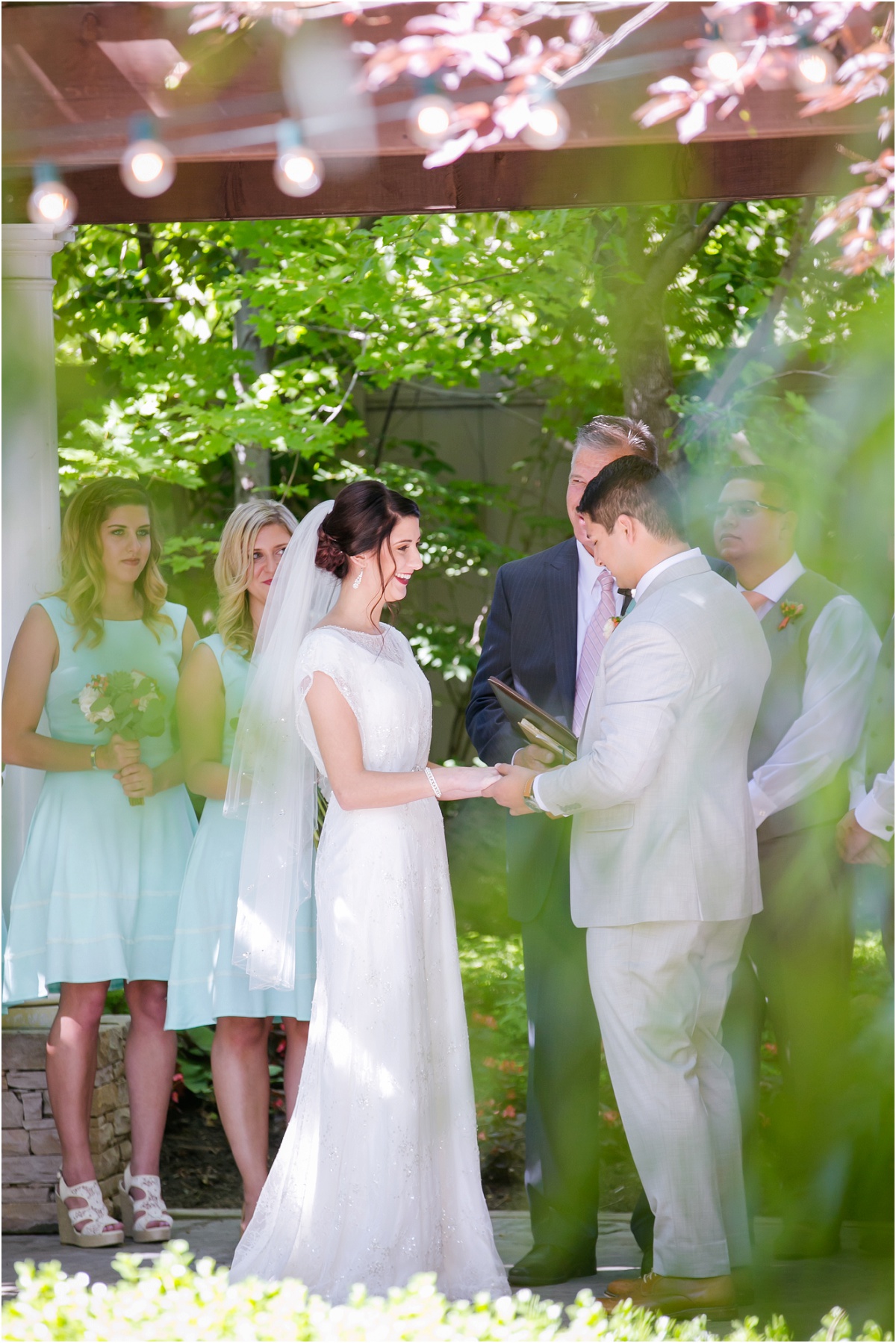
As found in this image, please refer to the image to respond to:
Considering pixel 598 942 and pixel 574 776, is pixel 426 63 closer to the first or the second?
pixel 574 776

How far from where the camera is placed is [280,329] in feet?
22.0

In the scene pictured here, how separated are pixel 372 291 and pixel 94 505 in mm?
2580

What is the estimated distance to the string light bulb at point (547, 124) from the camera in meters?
2.91

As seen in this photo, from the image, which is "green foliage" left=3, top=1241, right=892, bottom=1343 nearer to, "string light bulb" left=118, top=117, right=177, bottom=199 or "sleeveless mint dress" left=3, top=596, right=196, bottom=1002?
"sleeveless mint dress" left=3, top=596, right=196, bottom=1002

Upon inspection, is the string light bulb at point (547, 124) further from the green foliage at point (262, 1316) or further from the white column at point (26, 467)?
the green foliage at point (262, 1316)

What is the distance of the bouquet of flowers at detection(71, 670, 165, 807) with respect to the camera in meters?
3.91

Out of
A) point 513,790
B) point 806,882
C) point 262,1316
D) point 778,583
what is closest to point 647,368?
point 778,583

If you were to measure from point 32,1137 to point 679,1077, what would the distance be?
6.88 feet

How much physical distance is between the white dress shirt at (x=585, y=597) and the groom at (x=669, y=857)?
50 cm

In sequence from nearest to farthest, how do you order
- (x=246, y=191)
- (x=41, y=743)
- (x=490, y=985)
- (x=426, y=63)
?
(x=426, y=63), (x=246, y=191), (x=41, y=743), (x=490, y=985)

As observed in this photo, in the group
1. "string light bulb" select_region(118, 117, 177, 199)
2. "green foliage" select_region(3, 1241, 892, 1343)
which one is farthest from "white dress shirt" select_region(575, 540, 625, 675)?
"green foliage" select_region(3, 1241, 892, 1343)

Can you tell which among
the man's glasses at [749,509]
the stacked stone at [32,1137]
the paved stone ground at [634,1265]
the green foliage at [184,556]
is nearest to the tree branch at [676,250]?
the green foliage at [184,556]

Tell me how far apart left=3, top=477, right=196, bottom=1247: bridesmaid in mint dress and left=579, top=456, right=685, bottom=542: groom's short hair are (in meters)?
1.48

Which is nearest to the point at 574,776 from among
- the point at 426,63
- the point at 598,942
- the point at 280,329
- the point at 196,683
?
the point at 598,942
